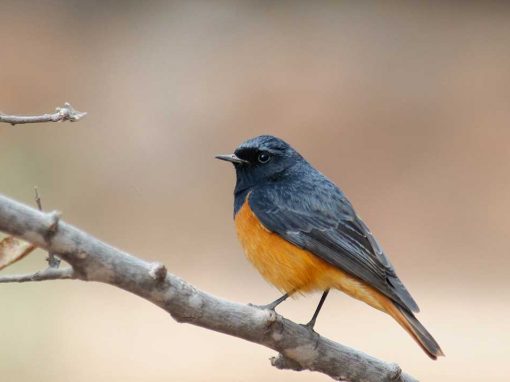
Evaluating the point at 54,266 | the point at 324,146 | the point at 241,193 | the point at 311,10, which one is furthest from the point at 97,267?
the point at 311,10

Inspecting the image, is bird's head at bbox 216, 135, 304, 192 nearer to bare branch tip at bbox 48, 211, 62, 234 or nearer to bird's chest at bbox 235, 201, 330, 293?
bird's chest at bbox 235, 201, 330, 293

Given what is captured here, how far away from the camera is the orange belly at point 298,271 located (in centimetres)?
378

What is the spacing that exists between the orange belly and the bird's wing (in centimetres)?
3

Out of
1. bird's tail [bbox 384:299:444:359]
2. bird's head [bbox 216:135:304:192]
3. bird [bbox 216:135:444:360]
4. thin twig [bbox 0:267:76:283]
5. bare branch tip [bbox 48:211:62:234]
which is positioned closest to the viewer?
bare branch tip [bbox 48:211:62:234]

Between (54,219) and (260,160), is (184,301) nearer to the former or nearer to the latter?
(54,219)

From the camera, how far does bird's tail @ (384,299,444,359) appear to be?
358 centimetres

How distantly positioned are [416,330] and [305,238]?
0.53 metres

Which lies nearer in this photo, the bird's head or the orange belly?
the orange belly

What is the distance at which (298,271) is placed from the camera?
3.79 metres

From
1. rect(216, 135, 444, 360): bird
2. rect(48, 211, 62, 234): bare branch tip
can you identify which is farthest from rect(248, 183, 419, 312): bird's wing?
rect(48, 211, 62, 234): bare branch tip

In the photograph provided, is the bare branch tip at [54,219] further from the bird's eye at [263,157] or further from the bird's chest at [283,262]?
the bird's eye at [263,157]

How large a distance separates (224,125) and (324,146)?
78 centimetres

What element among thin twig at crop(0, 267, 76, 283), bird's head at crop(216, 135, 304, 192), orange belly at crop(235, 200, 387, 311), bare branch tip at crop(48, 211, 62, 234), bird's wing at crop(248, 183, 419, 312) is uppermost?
bird's head at crop(216, 135, 304, 192)

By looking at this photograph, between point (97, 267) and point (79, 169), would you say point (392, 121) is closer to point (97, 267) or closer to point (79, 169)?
point (79, 169)
